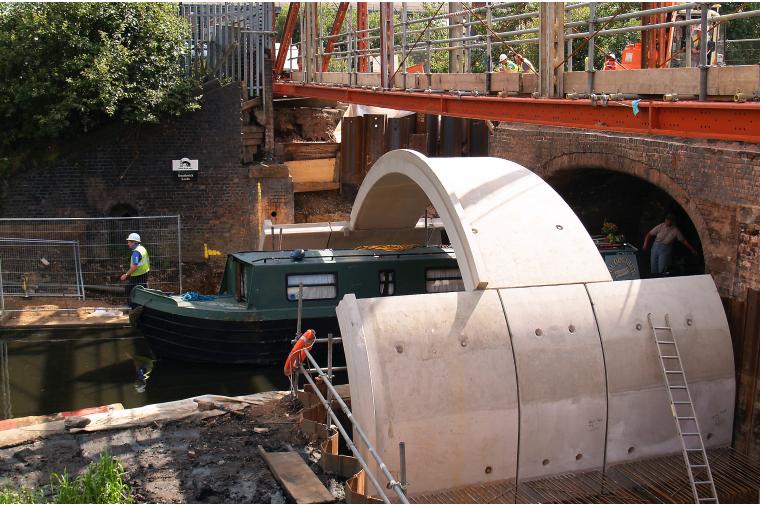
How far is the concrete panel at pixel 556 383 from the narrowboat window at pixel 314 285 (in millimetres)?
5184

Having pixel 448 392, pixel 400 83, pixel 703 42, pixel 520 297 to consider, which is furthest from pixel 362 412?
pixel 400 83

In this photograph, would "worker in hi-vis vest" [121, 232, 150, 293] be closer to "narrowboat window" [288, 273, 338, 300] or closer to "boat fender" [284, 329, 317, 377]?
"narrowboat window" [288, 273, 338, 300]

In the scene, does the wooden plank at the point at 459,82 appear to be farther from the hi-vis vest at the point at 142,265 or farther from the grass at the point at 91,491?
the grass at the point at 91,491

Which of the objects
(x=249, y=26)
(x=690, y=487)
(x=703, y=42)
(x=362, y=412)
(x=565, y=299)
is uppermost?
(x=249, y=26)

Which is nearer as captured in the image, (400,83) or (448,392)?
(448,392)

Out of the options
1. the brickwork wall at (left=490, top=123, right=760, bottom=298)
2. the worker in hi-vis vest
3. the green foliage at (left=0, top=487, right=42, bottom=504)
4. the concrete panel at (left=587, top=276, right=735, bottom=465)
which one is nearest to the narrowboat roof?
the worker in hi-vis vest

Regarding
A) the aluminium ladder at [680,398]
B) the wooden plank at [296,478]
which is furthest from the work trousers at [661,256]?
the wooden plank at [296,478]

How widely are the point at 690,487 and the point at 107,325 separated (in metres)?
11.4

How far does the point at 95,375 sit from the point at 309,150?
10.1 meters

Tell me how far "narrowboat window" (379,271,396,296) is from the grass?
6758 millimetres

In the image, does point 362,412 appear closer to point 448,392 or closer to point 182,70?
point 448,392

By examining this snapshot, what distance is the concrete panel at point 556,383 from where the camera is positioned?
1001 centimetres

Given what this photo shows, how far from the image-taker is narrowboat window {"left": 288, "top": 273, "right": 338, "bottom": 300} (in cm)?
1490

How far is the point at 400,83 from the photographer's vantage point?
16359 millimetres
